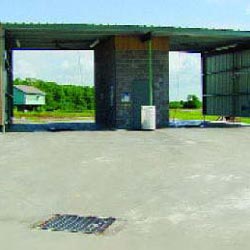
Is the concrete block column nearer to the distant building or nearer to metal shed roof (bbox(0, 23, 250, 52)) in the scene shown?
metal shed roof (bbox(0, 23, 250, 52))

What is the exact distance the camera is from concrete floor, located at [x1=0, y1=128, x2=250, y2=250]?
725 centimetres

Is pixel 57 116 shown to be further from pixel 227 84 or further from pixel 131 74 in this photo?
pixel 131 74

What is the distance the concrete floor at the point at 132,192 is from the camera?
23.8ft

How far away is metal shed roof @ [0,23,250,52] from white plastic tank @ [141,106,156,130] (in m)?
3.31

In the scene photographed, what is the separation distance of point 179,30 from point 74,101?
2042 inches

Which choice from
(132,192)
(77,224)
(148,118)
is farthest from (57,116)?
(77,224)

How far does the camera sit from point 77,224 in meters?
8.14

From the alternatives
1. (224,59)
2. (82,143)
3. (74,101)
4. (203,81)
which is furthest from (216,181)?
(74,101)

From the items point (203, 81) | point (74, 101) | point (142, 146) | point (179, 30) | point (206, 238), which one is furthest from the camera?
point (74, 101)

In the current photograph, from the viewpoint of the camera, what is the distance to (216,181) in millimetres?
11047

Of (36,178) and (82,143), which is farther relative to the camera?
(82,143)

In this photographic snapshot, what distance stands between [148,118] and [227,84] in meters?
10.7

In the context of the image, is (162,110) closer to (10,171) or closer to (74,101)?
(10,171)

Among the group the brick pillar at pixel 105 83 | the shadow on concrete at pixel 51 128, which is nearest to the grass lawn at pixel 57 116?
the brick pillar at pixel 105 83
